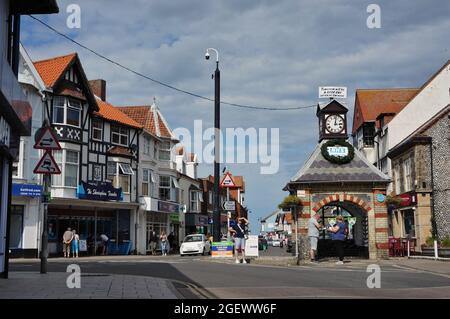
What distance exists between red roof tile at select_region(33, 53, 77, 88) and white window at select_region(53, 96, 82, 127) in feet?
3.89

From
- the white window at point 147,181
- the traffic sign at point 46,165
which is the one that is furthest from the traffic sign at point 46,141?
the white window at point 147,181

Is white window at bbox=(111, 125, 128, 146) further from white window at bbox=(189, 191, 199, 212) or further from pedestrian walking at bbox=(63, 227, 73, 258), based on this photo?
white window at bbox=(189, 191, 199, 212)

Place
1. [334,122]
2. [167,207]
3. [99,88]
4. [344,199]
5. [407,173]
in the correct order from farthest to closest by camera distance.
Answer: [167,207] < [99,88] < [407,173] < [334,122] < [344,199]

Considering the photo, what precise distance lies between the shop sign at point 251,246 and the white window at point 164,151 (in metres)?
26.7

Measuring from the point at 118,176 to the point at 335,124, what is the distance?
2127 centimetres

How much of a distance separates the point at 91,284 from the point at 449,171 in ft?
79.2

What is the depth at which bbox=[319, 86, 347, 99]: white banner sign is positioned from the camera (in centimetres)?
2381

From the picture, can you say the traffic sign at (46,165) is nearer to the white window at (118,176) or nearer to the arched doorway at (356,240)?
the arched doorway at (356,240)

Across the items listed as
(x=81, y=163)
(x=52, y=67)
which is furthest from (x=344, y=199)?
(x=52, y=67)

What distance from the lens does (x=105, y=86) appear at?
47281 mm

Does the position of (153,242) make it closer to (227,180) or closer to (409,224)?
(409,224)

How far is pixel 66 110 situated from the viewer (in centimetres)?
3619
